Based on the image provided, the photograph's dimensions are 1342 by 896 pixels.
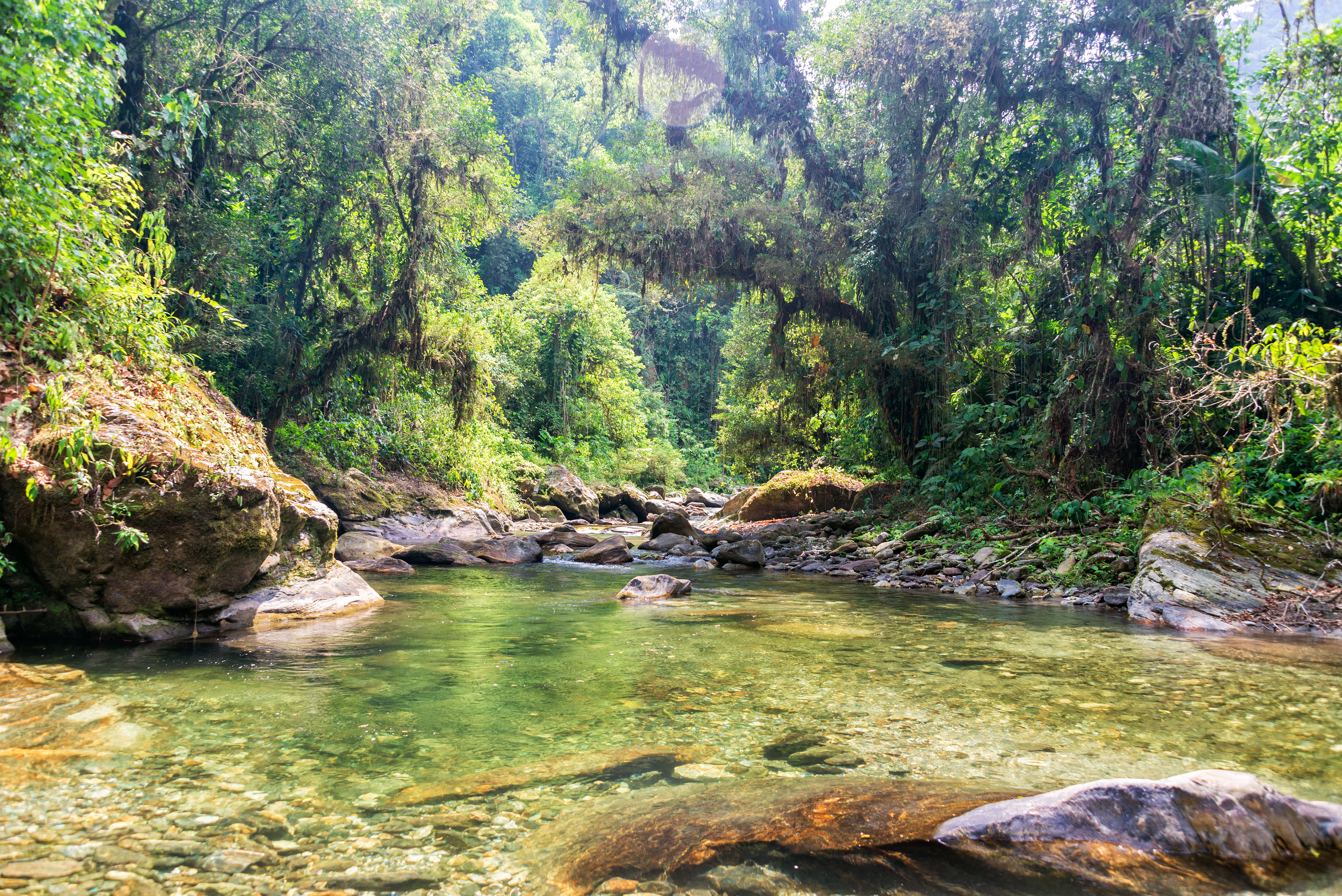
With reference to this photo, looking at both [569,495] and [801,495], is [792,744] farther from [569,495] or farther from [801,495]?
[569,495]

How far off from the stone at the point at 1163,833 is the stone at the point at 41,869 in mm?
2427

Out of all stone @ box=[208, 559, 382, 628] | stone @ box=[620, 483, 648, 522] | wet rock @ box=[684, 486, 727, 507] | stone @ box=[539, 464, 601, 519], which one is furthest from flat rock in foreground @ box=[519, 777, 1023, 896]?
wet rock @ box=[684, 486, 727, 507]

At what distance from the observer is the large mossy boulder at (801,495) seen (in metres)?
16.5

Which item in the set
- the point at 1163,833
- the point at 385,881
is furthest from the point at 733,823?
the point at 1163,833

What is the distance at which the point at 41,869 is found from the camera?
6.38ft

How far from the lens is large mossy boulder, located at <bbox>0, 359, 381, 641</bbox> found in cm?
463

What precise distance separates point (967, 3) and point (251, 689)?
1376cm

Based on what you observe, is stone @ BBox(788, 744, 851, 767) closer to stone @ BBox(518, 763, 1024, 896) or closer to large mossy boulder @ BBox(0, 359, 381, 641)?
stone @ BBox(518, 763, 1024, 896)

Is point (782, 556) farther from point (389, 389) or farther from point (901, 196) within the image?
point (389, 389)

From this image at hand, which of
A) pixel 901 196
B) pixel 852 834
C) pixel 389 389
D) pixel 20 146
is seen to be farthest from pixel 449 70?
pixel 852 834

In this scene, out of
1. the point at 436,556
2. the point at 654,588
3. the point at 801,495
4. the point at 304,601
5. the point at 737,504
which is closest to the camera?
the point at 304,601

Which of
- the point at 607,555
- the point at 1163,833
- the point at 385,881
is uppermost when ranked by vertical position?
the point at 1163,833

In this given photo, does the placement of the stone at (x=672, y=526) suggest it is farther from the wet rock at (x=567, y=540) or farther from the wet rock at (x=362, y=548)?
the wet rock at (x=362, y=548)

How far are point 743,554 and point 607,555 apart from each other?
7.40 ft
